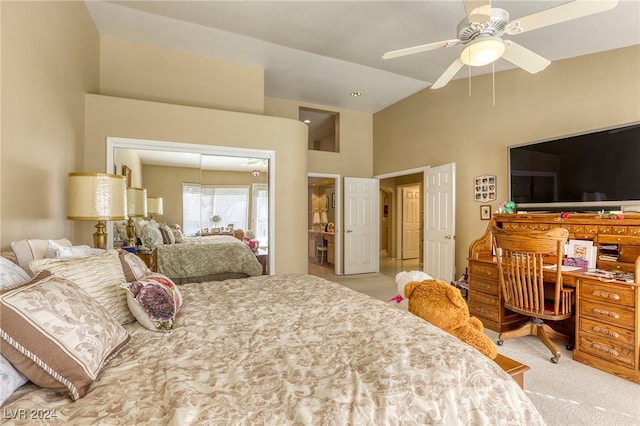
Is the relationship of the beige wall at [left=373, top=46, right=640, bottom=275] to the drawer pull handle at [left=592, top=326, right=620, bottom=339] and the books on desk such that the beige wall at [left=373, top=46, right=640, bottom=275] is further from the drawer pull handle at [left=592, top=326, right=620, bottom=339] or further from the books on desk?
the drawer pull handle at [left=592, top=326, right=620, bottom=339]

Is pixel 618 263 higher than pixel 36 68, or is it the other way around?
pixel 36 68

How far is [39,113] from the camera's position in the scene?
1.93 meters

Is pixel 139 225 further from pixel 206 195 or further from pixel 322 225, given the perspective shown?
pixel 322 225

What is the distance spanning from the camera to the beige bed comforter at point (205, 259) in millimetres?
3740

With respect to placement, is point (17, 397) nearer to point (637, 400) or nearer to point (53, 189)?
point (53, 189)

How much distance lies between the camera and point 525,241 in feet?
8.41

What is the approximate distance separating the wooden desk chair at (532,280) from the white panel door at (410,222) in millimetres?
5151

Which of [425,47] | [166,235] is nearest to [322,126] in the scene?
[166,235]

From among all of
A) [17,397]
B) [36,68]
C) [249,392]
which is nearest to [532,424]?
[249,392]

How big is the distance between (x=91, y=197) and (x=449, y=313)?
244 cm

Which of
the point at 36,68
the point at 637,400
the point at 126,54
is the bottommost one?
the point at 637,400

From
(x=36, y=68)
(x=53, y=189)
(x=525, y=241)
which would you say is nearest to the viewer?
(x=36, y=68)

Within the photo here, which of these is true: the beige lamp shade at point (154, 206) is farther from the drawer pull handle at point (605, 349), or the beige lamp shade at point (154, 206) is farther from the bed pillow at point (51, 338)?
the drawer pull handle at point (605, 349)

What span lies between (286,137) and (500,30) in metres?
2.75
